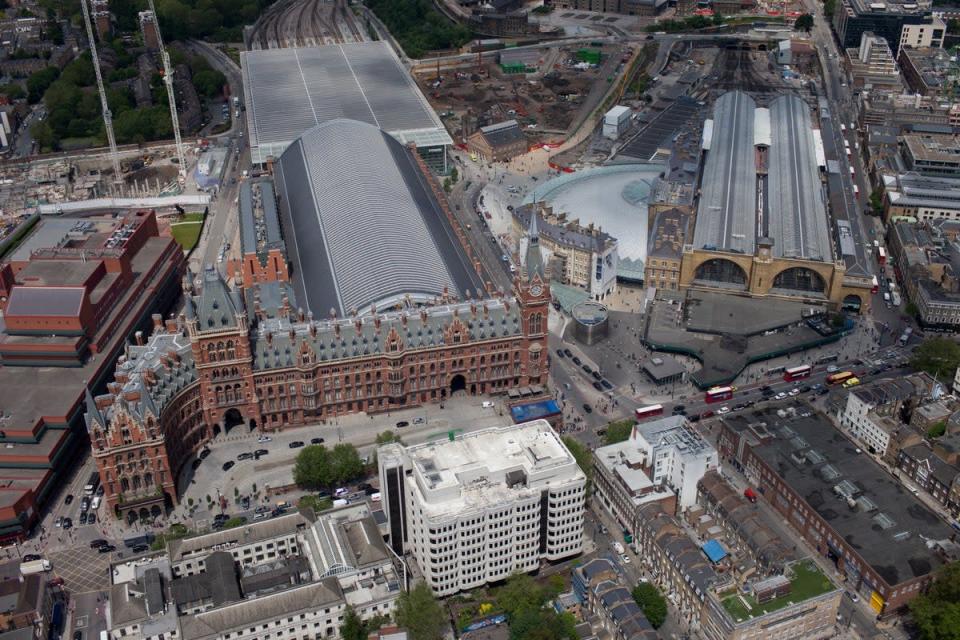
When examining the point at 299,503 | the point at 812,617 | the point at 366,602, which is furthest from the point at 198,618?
the point at 812,617

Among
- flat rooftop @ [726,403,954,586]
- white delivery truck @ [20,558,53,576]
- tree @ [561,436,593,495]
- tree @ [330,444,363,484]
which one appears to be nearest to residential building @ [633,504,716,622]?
tree @ [561,436,593,495]

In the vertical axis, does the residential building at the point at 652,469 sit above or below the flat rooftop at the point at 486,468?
below

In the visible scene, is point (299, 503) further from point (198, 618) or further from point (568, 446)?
point (568, 446)

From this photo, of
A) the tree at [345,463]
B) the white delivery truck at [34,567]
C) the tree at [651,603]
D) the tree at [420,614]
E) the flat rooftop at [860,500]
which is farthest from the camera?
the tree at [345,463]

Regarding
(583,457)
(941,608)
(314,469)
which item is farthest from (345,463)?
(941,608)

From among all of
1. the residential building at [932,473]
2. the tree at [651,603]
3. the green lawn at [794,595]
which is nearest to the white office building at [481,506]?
the tree at [651,603]

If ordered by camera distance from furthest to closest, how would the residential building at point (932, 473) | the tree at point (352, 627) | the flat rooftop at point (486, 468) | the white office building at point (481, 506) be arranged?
the residential building at point (932, 473), the flat rooftop at point (486, 468), the white office building at point (481, 506), the tree at point (352, 627)

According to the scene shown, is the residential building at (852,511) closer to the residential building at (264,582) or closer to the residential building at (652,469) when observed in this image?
the residential building at (652,469)
